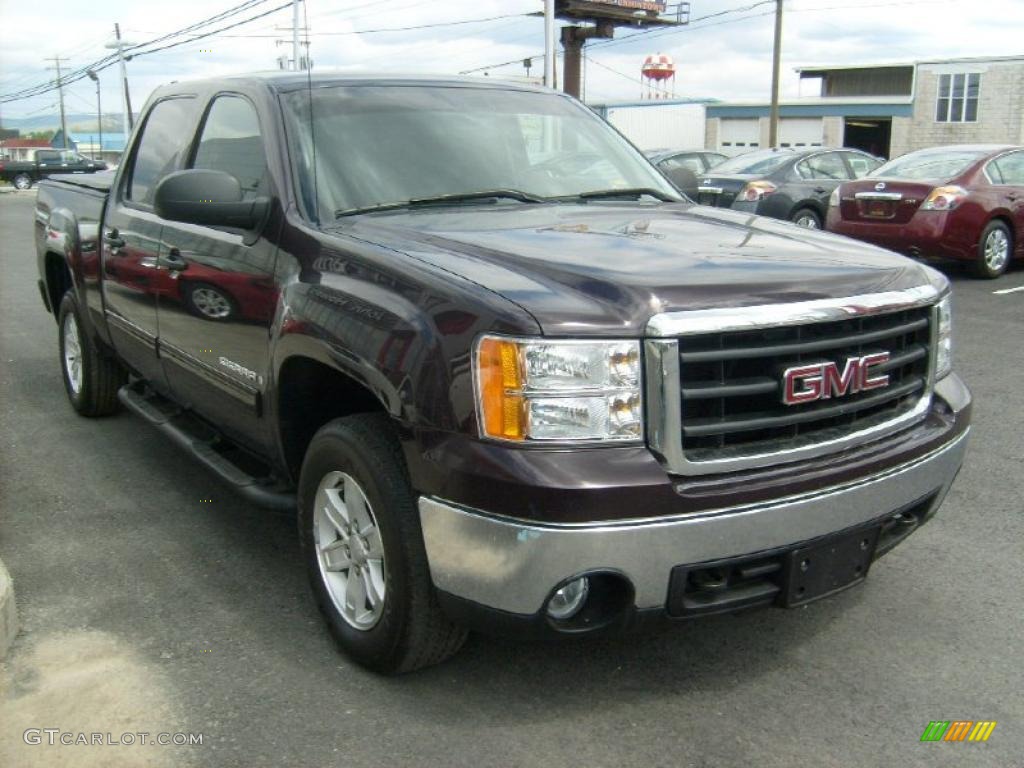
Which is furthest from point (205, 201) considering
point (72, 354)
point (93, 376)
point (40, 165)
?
point (40, 165)

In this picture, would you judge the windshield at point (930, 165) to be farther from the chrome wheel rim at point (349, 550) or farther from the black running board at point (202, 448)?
the chrome wheel rim at point (349, 550)

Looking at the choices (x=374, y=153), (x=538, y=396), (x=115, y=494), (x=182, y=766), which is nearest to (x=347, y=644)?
(x=182, y=766)

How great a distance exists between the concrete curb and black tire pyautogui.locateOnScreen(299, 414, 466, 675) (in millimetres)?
1039

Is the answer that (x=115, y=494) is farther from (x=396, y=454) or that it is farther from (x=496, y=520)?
(x=496, y=520)

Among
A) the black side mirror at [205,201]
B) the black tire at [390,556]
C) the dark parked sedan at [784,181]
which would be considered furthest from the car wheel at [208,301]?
the dark parked sedan at [784,181]

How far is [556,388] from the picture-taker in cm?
261

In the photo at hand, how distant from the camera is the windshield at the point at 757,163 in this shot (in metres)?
15.0

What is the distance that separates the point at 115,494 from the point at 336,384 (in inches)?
79.4

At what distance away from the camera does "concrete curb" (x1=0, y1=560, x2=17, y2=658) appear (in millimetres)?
3320

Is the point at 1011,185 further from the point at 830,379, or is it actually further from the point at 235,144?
the point at 830,379

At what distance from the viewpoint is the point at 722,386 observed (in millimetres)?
2709

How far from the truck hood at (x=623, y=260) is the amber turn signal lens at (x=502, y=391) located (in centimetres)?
11

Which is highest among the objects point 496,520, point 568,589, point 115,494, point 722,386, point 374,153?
point 374,153

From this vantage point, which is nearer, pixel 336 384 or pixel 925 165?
pixel 336 384
